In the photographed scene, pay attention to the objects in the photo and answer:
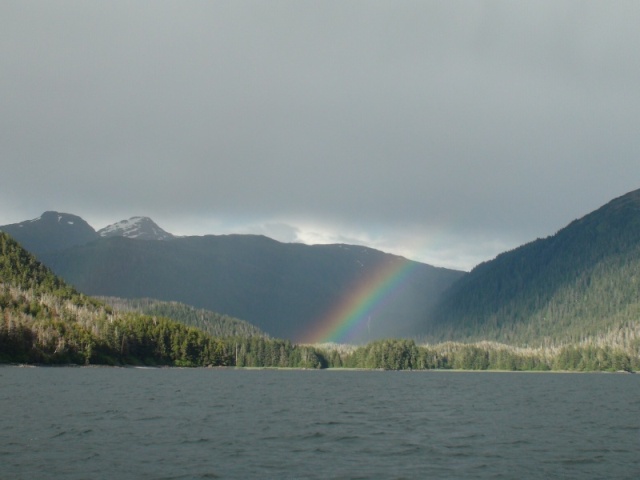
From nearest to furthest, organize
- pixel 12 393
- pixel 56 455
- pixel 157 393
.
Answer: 1. pixel 56 455
2. pixel 12 393
3. pixel 157 393

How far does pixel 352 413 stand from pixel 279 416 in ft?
40.1

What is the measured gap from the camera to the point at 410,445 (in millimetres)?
60406

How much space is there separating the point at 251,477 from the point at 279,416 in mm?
42889

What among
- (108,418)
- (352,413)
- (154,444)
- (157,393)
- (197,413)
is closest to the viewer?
(154,444)

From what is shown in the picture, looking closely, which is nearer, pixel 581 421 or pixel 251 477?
pixel 251 477

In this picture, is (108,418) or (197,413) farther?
(197,413)

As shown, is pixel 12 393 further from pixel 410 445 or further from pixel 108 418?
pixel 410 445

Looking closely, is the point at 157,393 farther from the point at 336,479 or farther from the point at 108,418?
the point at 336,479

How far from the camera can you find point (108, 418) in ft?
250

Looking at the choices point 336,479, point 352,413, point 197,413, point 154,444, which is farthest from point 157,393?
point 336,479

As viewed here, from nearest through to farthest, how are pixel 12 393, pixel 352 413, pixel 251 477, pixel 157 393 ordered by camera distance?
1. pixel 251 477
2. pixel 352 413
3. pixel 12 393
4. pixel 157 393

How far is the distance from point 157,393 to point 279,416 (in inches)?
1638

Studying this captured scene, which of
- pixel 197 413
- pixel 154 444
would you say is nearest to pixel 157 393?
pixel 197 413

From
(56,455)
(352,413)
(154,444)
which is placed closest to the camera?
(56,455)
